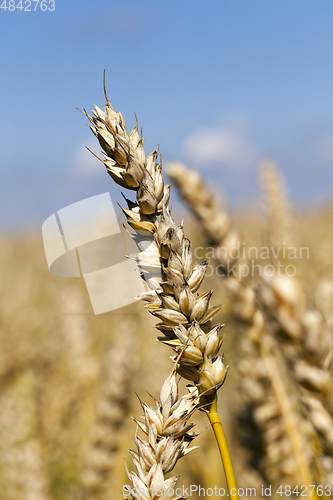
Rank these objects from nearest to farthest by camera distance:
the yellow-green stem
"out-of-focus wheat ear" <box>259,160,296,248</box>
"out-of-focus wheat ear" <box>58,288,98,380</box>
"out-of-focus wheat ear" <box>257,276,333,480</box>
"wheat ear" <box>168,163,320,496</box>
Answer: the yellow-green stem < "out-of-focus wheat ear" <box>257,276,333,480</box> < "wheat ear" <box>168,163,320,496</box> < "out-of-focus wheat ear" <box>58,288,98,380</box> < "out-of-focus wheat ear" <box>259,160,296,248</box>

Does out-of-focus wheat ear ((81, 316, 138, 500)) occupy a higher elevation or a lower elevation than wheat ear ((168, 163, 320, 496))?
lower

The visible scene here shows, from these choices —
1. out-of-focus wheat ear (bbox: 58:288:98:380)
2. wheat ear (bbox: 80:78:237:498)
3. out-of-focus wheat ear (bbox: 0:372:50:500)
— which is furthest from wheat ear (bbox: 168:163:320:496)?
out-of-focus wheat ear (bbox: 58:288:98:380)

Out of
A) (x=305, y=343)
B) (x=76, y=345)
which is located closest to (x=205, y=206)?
(x=305, y=343)

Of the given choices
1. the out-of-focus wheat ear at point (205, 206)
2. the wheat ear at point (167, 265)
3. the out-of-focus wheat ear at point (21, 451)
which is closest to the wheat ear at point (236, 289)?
the out-of-focus wheat ear at point (205, 206)

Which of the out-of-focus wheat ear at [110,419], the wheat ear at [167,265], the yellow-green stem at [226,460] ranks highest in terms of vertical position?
the wheat ear at [167,265]

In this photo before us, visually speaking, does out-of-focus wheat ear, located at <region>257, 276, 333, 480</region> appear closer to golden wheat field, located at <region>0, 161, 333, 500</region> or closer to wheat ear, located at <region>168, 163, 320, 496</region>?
golden wheat field, located at <region>0, 161, 333, 500</region>

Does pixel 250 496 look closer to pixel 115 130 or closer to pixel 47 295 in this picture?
pixel 115 130

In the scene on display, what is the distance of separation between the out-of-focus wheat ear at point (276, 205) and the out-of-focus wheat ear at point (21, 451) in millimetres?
3151

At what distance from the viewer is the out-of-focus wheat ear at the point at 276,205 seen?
4.58 meters

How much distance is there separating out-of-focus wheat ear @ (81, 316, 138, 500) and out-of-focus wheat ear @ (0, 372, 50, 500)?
0.21 metres

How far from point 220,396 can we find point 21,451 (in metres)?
1.34

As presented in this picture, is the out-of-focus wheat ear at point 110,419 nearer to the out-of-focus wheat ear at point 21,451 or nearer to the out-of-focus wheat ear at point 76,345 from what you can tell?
the out-of-focus wheat ear at point 21,451

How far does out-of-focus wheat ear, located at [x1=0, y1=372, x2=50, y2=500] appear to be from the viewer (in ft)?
5.59

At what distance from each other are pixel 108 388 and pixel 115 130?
1861mm
